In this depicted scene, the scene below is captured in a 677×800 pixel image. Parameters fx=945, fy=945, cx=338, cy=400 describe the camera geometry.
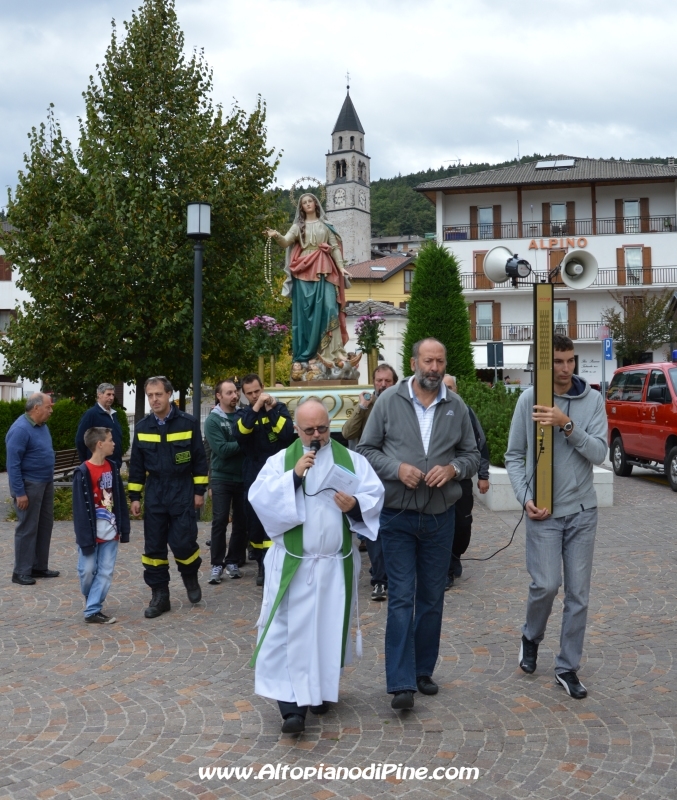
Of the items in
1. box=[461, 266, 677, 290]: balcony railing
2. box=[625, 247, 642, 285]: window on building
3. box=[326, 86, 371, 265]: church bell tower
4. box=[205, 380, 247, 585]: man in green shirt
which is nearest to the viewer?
box=[205, 380, 247, 585]: man in green shirt

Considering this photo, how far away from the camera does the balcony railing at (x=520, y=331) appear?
5247 cm

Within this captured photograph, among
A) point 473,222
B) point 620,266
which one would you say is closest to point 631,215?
point 620,266

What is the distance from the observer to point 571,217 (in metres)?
53.9

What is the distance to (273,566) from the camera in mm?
4879

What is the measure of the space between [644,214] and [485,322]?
1075 centimetres

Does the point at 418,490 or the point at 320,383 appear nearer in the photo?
the point at 418,490

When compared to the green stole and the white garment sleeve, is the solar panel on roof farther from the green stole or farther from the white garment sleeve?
the white garment sleeve

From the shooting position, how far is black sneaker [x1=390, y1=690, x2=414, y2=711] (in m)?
4.92

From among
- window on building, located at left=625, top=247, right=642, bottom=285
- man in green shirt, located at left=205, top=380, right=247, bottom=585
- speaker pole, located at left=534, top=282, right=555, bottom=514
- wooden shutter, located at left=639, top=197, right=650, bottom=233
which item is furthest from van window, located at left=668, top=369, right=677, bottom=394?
wooden shutter, located at left=639, top=197, right=650, bottom=233

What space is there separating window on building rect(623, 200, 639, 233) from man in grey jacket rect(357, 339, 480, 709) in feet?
169

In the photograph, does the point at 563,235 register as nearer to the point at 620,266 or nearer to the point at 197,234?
the point at 620,266

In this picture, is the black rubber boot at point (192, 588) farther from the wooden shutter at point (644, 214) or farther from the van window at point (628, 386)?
the wooden shutter at point (644, 214)

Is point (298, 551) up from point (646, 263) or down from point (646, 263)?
Answer: down

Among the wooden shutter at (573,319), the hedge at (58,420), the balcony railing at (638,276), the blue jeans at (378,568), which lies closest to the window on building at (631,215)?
the balcony railing at (638,276)
